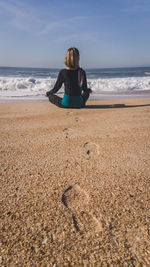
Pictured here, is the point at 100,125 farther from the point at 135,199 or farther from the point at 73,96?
the point at 135,199

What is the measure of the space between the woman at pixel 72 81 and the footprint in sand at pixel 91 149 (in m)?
1.91

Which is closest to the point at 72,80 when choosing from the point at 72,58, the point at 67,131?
the point at 72,58

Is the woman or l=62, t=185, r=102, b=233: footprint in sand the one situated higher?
the woman

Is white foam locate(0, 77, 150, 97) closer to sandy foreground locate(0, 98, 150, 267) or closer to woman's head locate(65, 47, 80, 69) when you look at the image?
woman's head locate(65, 47, 80, 69)

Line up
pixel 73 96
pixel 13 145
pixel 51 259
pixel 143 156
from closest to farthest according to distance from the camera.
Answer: pixel 51 259, pixel 143 156, pixel 13 145, pixel 73 96

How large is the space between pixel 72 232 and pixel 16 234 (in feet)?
0.89

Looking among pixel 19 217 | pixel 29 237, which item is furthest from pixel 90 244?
pixel 19 217

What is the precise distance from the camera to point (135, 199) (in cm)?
108

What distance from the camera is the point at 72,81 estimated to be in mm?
3502

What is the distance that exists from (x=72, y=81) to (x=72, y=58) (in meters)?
0.42

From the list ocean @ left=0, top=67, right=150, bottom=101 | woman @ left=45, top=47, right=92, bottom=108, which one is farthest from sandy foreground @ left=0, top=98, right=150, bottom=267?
ocean @ left=0, top=67, right=150, bottom=101

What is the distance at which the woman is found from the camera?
11.1ft

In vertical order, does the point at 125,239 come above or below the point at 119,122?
below

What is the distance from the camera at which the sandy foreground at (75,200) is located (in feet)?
2.53
